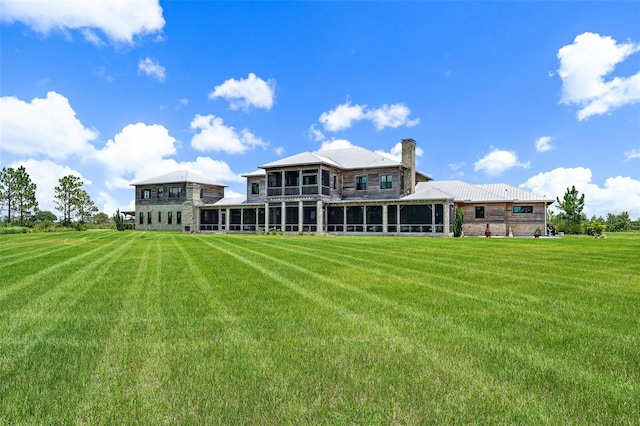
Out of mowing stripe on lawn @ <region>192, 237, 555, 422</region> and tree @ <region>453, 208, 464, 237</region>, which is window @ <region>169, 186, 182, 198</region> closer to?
tree @ <region>453, 208, 464, 237</region>

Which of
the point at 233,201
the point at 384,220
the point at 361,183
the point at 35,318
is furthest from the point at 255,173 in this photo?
the point at 35,318

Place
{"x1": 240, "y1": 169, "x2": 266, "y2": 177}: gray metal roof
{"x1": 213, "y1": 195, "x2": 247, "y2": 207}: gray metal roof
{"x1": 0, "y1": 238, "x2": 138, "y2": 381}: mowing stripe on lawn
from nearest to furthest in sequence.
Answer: {"x1": 0, "y1": 238, "x2": 138, "y2": 381}: mowing stripe on lawn < {"x1": 240, "y1": 169, "x2": 266, "y2": 177}: gray metal roof < {"x1": 213, "y1": 195, "x2": 247, "y2": 207}: gray metal roof

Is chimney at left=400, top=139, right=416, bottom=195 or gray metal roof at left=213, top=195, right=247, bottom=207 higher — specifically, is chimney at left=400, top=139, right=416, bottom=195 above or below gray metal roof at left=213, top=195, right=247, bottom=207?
above

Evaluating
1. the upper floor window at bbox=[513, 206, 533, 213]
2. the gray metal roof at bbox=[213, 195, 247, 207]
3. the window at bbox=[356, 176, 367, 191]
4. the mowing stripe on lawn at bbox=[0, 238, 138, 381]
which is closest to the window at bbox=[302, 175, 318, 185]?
the window at bbox=[356, 176, 367, 191]

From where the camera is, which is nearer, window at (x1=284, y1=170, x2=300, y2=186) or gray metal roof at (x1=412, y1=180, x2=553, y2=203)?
gray metal roof at (x1=412, y1=180, x2=553, y2=203)

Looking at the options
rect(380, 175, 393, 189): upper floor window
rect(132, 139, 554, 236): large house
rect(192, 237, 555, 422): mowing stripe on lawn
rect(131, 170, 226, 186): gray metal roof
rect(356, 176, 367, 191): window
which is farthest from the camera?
rect(131, 170, 226, 186): gray metal roof

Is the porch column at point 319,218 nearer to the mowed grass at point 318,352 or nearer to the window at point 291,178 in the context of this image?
the window at point 291,178

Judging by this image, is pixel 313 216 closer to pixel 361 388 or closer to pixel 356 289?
pixel 356 289

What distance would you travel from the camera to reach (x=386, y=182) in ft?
121

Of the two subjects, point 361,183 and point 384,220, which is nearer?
point 384,220

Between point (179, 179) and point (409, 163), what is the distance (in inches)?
1046

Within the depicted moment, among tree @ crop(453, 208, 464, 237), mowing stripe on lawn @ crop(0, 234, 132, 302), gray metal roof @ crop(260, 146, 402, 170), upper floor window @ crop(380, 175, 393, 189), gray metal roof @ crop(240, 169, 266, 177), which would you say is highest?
gray metal roof @ crop(260, 146, 402, 170)

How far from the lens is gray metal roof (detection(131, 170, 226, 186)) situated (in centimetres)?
4803

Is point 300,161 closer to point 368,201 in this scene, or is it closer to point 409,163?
point 368,201
